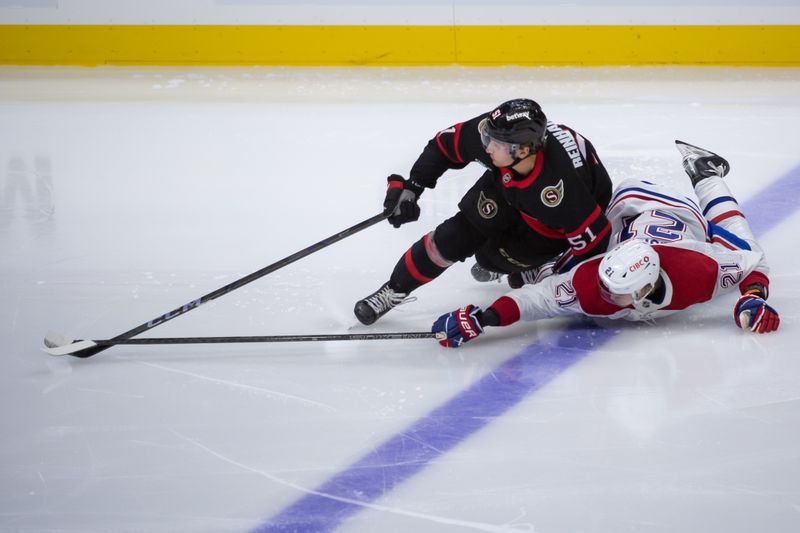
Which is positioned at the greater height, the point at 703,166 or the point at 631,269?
the point at 703,166

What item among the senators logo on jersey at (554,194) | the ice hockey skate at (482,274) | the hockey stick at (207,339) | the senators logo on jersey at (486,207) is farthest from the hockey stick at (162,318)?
the senators logo on jersey at (554,194)

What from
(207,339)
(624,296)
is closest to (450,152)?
(624,296)

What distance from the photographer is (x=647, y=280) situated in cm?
279

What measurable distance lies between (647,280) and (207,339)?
134cm

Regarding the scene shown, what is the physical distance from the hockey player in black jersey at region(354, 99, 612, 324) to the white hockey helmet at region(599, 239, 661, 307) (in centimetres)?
15

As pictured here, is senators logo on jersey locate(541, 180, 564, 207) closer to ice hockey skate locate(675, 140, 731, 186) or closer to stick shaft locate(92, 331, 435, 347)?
stick shaft locate(92, 331, 435, 347)

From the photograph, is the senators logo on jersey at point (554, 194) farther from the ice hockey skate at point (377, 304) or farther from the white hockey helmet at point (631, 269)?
the ice hockey skate at point (377, 304)

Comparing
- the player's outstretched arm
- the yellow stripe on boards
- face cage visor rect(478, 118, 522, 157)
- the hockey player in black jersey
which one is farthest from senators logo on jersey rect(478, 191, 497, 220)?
the yellow stripe on boards

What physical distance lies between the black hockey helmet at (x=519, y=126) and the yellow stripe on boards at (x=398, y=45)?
4031 millimetres

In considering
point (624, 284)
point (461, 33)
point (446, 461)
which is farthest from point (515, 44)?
point (446, 461)

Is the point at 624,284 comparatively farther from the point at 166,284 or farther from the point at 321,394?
the point at 166,284

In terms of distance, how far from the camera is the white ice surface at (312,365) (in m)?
2.24

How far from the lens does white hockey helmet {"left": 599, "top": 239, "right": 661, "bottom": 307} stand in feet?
9.10

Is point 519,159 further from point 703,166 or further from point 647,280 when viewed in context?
point 703,166
